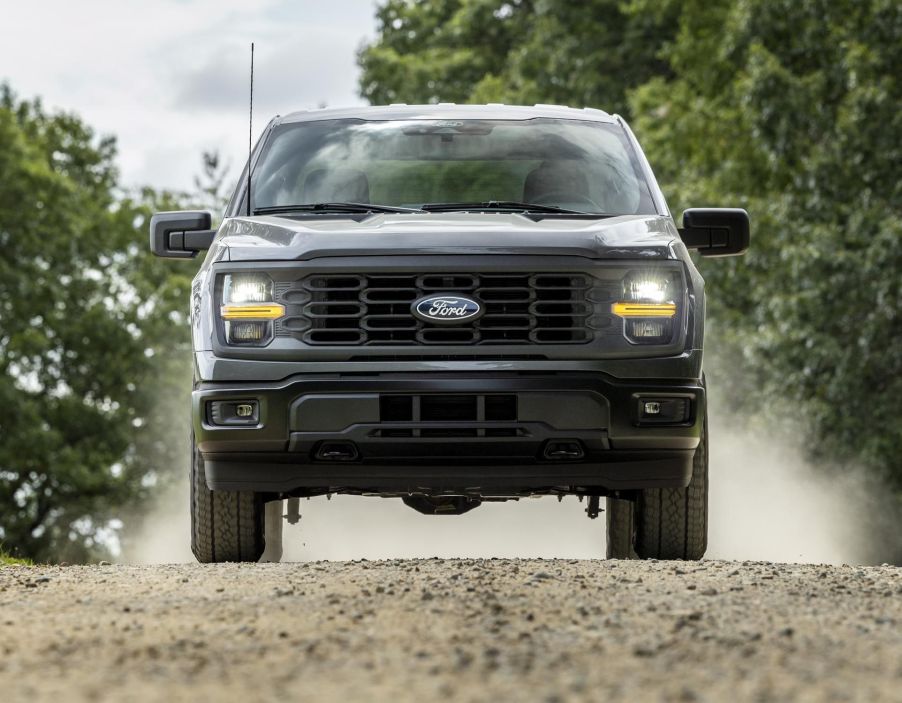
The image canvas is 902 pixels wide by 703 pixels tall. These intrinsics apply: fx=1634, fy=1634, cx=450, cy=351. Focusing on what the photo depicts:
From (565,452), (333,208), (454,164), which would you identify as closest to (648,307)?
(565,452)

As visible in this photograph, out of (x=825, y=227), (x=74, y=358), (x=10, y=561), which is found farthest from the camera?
(x=74, y=358)

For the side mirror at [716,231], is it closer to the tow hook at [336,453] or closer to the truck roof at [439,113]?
the truck roof at [439,113]

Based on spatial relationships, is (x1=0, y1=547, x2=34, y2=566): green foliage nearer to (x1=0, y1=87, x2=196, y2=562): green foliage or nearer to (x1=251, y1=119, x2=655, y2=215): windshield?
(x1=251, y1=119, x2=655, y2=215): windshield

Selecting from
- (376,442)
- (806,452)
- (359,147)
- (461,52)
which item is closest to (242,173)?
(359,147)

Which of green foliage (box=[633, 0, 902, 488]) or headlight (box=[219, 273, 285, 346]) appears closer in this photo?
headlight (box=[219, 273, 285, 346])

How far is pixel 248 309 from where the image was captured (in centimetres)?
704

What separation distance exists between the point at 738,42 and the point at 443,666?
68.6ft

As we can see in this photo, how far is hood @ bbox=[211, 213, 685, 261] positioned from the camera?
7.00 m

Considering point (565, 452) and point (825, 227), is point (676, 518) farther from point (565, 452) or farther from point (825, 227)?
point (825, 227)

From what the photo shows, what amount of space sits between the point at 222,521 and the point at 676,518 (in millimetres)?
2143

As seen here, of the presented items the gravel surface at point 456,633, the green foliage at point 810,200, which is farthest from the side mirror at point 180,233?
the green foliage at point 810,200

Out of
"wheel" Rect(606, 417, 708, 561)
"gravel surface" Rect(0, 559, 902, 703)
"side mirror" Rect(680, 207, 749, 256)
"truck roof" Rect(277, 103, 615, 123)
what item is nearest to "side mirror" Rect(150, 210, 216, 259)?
"truck roof" Rect(277, 103, 615, 123)

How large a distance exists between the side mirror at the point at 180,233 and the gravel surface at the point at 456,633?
186 cm

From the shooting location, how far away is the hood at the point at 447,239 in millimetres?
6996
